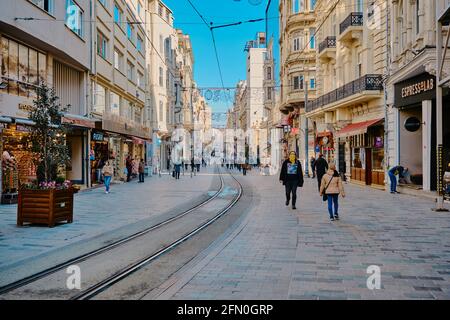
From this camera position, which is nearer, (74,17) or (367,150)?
(74,17)

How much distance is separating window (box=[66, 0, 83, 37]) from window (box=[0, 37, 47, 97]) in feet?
9.87

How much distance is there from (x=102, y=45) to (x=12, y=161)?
14.1 m

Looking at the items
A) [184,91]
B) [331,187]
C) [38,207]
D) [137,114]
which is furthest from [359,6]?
[184,91]

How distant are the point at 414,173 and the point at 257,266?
17.0 meters

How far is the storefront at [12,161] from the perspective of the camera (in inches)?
626

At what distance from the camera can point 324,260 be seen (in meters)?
7.04

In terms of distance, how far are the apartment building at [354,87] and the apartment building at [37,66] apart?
46.1 ft

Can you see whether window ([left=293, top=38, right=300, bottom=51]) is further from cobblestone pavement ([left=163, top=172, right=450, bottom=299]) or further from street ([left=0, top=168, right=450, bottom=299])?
cobblestone pavement ([left=163, top=172, right=450, bottom=299])

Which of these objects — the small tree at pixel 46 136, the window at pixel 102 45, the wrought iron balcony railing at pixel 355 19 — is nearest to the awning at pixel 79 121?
the window at pixel 102 45

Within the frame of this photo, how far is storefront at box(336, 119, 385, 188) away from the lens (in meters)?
24.4

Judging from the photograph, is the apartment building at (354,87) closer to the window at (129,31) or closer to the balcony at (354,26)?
the balcony at (354,26)

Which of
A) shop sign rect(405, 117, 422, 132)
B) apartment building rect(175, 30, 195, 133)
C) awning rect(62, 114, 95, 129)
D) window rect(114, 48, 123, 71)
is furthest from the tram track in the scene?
apartment building rect(175, 30, 195, 133)

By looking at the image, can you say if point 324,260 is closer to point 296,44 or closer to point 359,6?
point 359,6

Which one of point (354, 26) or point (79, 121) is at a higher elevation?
point (354, 26)
